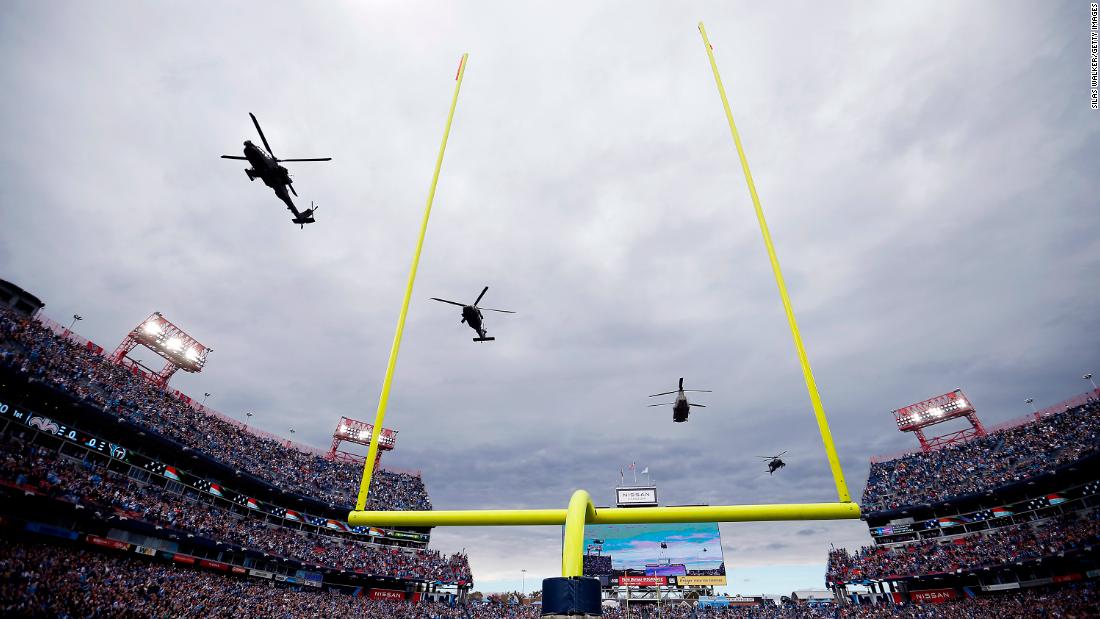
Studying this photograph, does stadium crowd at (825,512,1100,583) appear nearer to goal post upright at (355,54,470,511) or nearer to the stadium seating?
the stadium seating

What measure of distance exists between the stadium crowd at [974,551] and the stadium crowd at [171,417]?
162 ft

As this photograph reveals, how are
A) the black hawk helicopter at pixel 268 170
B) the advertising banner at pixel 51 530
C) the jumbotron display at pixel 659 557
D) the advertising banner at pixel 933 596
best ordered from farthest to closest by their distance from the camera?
1. the jumbotron display at pixel 659 557
2. the advertising banner at pixel 933 596
3. the advertising banner at pixel 51 530
4. the black hawk helicopter at pixel 268 170

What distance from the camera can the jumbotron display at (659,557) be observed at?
4697 centimetres

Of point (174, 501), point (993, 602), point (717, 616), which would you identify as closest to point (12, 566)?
point (174, 501)

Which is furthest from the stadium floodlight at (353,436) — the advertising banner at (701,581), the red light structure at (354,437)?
the advertising banner at (701,581)

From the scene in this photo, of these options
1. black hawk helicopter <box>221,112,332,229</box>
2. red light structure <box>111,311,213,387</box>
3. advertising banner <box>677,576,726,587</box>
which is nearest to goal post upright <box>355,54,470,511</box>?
black hawk helicopter <box>221,112,332,229</box>

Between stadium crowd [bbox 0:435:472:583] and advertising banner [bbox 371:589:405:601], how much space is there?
2352mm

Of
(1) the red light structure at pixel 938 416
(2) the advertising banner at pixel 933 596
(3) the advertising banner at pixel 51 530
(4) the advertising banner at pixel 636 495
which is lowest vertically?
(2) the advertising banner at pixel 933 596

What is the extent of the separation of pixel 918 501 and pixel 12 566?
6513 centimetres

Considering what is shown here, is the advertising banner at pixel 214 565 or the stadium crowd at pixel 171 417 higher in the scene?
the stadium crowd at pixel 171 417

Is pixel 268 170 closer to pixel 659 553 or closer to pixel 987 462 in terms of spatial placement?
pixel 659 553

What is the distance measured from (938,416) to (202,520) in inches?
2765

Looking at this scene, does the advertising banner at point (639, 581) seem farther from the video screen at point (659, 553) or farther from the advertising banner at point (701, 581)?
the advertising banner at point (701, 581)

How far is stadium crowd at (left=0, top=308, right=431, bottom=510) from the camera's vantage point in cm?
2792
